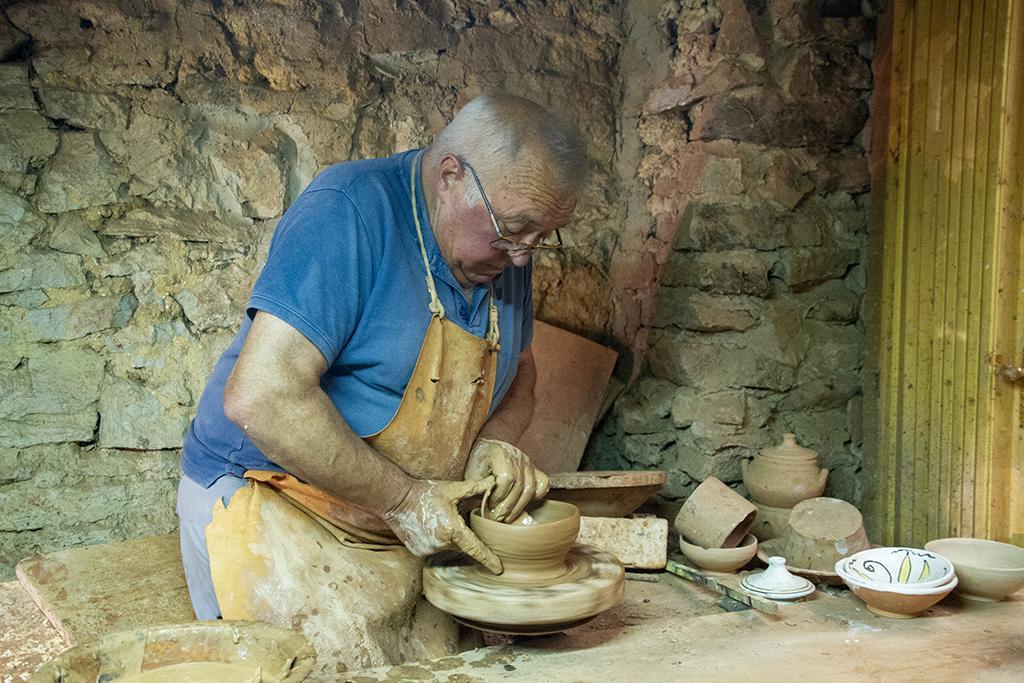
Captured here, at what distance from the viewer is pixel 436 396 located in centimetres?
239

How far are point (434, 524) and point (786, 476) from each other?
6.04ft

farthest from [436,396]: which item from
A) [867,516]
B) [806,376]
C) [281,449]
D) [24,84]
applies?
[867,516]

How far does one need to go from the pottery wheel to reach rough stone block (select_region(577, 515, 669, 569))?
0.91 m

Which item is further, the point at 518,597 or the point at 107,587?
the point at 107,587

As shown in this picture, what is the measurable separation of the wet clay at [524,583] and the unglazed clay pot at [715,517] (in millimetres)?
950

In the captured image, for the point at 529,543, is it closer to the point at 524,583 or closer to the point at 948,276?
the point at 524,583

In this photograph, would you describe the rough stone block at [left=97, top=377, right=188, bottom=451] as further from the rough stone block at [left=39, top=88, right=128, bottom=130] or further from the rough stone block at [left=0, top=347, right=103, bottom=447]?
the rough stone block at [left=39, top=88, right=128, bottom=130]

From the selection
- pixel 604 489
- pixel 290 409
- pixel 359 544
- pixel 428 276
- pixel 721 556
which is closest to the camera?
pixel 290 409

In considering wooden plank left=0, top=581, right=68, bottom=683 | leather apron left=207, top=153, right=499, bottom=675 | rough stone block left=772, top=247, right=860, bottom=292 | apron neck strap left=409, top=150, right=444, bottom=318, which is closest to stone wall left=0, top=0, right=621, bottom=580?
wooden plank left=0, top=581, right=68, bottom=683

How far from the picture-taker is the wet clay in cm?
214

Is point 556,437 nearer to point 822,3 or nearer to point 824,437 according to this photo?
point 824,437

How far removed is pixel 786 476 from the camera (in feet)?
11.5

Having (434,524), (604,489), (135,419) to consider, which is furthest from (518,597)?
(135,419)

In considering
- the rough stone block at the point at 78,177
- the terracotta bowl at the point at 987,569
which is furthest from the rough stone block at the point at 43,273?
the terracotta bowl at the point at 987,569
